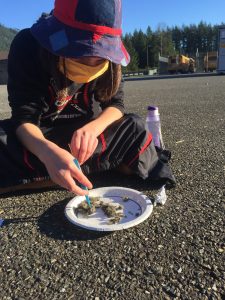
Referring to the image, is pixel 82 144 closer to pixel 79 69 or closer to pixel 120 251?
pixel 79 69

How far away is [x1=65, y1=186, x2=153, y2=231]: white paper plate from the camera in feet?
5.69

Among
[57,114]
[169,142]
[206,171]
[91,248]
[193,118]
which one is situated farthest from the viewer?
[193,118]

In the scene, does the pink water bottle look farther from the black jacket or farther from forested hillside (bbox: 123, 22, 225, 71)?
forested hillside (bbox: 123, 22, 225, 71)

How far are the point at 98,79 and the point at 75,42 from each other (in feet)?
1.88

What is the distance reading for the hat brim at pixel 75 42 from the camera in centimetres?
171

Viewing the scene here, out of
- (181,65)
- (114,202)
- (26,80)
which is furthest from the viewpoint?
(181,65)

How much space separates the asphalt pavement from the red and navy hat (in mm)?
898

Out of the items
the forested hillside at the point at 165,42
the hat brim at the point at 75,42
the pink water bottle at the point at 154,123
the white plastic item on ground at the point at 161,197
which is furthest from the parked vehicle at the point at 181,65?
the hat brim at the point at 75,42

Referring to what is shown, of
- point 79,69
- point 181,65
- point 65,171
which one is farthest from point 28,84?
point 181,65

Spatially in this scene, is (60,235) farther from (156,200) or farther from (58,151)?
(156,200)

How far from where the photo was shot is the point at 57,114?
2.42 metres

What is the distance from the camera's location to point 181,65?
3669 centimetres

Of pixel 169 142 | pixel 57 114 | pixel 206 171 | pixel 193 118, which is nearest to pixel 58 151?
pixel 57 114

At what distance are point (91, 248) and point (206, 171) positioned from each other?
1.30 metres
